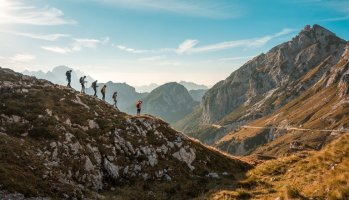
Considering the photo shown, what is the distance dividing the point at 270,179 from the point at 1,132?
27408mm

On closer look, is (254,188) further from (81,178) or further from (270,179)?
(81,178)

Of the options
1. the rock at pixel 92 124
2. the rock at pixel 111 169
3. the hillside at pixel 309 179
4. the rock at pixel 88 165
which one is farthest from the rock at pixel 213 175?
the rock at pixel 92 124

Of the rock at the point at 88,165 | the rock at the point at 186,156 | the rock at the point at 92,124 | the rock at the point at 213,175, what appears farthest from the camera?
the rock at the point at 92,124

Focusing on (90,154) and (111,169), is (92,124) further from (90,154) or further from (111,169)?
(111,169)

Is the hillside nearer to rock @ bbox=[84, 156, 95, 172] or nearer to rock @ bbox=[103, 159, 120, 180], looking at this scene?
rock @ bbox=[103, 159, 120, 180]

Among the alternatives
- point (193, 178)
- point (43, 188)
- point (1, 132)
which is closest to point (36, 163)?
point (43, 188)

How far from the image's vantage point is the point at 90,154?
3875 centimetres

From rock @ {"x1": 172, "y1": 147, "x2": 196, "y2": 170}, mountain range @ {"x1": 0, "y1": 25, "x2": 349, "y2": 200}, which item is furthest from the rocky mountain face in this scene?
mountain range @ {"x1": 0, "y1": 25, "x2": 349, "y2": 200}

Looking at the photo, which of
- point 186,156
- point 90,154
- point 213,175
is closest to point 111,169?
point 90,154

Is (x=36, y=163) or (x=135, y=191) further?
(x=135, y=191)

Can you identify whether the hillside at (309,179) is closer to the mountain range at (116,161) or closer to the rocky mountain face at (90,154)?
the mountain range at (116,161)

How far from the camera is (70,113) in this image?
4678cm

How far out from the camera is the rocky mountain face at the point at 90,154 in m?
30.3

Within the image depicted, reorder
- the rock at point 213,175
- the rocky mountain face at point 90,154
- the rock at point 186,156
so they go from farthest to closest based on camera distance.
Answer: the rock at point 186,156, the rock at point 213,175, the rocky mountain face at point 90,154
